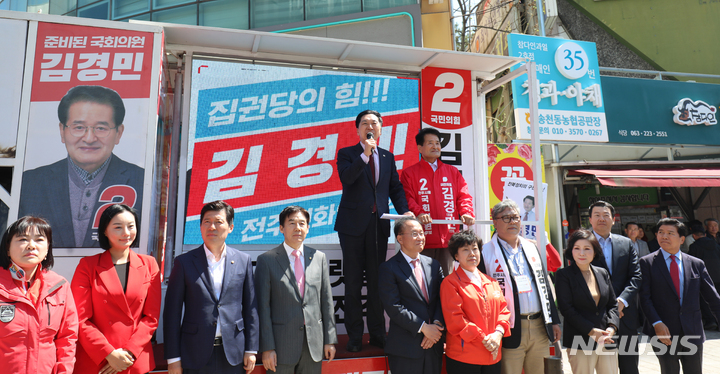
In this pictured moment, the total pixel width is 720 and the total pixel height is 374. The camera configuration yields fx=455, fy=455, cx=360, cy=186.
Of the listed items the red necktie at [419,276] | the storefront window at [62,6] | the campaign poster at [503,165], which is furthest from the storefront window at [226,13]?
the red necktie at [419,276]

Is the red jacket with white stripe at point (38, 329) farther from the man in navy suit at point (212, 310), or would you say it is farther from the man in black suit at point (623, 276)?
the man in black suit at point (623, 276)

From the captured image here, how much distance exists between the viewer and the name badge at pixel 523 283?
10.6 ft

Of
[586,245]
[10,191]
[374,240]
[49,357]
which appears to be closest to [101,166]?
[10,191]

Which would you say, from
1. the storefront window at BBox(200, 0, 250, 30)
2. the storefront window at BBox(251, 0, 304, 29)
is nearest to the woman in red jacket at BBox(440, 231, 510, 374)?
the storefront window at BBox(251, 0, 304, 29)

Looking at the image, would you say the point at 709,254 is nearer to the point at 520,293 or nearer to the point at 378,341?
the point at 520,293

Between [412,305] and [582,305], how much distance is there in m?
1.31

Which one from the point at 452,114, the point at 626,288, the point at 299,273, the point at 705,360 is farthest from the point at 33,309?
the point at 705,360

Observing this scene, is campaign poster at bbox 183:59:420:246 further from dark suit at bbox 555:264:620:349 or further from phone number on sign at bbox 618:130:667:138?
phone number on sign at bbox 618:130:667:138

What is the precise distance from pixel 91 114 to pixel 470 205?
299 cm

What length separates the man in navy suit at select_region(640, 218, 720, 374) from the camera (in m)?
3.60

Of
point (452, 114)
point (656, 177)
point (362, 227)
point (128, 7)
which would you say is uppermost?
point (128, 7)

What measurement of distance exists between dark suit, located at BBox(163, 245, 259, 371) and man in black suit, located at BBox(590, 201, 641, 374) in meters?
2.76

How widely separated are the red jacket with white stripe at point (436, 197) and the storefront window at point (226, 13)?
596 cm

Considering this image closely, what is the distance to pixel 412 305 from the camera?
120 inches
